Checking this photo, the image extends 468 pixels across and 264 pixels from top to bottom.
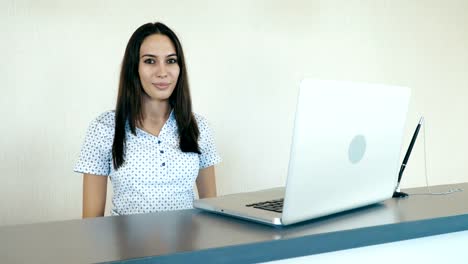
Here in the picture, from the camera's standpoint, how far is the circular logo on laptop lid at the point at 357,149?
53.3 inches

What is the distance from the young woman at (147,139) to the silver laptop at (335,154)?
57cm

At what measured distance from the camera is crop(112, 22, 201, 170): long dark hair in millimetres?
2131

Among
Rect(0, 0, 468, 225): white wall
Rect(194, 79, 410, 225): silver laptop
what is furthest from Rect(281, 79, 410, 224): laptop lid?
Rect(0, 0, 468, 225): white wall

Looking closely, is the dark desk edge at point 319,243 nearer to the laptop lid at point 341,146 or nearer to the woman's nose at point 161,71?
the laptop lid at point 341,146

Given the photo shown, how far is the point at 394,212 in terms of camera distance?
1.50 metres

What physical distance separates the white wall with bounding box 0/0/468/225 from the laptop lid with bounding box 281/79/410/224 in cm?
171

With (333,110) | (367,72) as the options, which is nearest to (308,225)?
(333,110)

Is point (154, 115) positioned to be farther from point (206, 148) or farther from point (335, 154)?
point (335, 154)

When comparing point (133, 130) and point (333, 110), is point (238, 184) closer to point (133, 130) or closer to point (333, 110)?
point (133, 130)

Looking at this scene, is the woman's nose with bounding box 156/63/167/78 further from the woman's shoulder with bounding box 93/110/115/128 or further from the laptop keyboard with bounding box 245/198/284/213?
the laptop keyboard with bounding box 245/198/284/213

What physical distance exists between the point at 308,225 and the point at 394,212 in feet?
1.05

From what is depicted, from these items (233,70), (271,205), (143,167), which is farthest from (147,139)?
(233,70)

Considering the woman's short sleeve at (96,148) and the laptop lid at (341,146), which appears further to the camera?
the woman's short sleeve at (96,148)

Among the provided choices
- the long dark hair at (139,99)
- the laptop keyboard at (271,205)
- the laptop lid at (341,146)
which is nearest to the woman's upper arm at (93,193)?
the long dark hair at (139,99)
